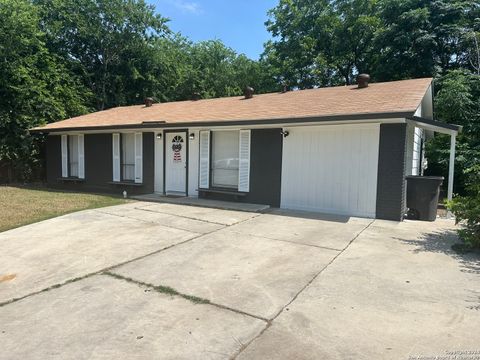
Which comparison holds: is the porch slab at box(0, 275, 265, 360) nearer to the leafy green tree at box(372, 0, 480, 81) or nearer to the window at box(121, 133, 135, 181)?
the window at box(121, 133, 135, 181)

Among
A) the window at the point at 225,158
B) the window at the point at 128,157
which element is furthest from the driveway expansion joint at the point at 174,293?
the window at the point at 128,157

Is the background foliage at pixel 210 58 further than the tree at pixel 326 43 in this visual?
No

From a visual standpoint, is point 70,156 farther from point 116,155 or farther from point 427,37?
point 427,37

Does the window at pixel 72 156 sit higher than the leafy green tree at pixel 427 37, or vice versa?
the leafy green tree at pixel 427 37

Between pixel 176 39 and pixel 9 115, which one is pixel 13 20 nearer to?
pixel 9 115

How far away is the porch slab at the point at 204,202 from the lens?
28.9 feet

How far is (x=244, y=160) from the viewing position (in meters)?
9.47

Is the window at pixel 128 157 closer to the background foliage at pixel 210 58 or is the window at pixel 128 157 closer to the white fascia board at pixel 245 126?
the white fascia board at pixel 245 126

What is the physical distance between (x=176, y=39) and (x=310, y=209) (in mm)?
24945

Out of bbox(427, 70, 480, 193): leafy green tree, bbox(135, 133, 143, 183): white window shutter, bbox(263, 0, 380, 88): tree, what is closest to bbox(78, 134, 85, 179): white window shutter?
bbox(135, 133, 143, 183): white window shutter

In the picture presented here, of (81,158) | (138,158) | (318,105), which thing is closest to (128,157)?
(138,158)

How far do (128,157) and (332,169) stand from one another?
23.4 ft

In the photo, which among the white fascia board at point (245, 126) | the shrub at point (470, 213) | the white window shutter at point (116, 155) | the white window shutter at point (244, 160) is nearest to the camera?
the shrub at point (470, 213)

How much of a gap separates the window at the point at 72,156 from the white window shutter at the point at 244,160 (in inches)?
292
